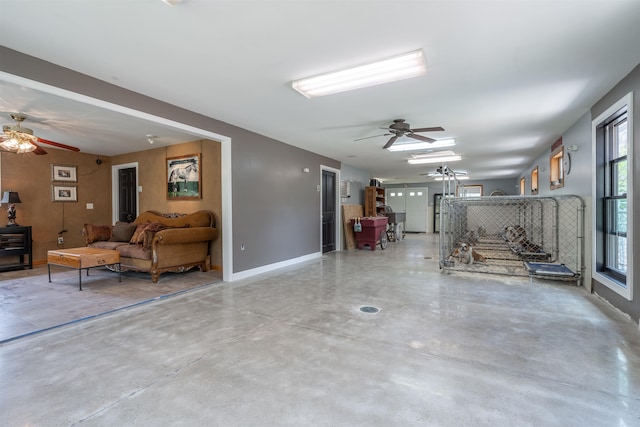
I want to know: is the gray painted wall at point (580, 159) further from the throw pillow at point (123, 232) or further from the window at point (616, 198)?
the throw pillow at point (123, 232)

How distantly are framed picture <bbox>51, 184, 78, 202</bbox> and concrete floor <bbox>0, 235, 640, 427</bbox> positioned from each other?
15.9 feet

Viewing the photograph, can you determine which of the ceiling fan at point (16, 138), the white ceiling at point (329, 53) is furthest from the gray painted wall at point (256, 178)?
the ceiling fan at point (16, 138)

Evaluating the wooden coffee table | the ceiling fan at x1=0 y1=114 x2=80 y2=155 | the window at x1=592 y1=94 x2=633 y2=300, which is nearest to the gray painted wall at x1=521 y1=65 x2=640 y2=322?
the window at x1=592 y1=94 x2=633 y2=300

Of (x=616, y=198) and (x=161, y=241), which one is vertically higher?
(x=616, y=198)

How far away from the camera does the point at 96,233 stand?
5.77 meters

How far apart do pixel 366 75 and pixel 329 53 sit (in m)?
0.48

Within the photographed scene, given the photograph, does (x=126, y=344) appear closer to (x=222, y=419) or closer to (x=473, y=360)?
(x=222, y=419)

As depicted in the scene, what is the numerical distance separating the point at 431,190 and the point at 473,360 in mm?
12597

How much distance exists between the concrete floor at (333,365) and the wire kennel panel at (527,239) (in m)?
1.29

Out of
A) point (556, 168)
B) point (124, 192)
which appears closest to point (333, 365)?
point (556, 168)

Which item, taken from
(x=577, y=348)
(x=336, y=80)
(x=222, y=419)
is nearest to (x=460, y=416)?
(x=222, y=419)

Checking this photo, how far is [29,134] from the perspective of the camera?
4.26 m

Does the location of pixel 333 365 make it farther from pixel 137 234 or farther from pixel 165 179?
pixel 165 179

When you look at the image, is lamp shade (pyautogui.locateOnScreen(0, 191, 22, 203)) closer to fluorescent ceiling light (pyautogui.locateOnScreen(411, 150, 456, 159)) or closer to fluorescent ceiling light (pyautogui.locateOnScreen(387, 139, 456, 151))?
fluorescent ceiling light (pyautogui.locateOnScreen(387, 139, 456, 151))
